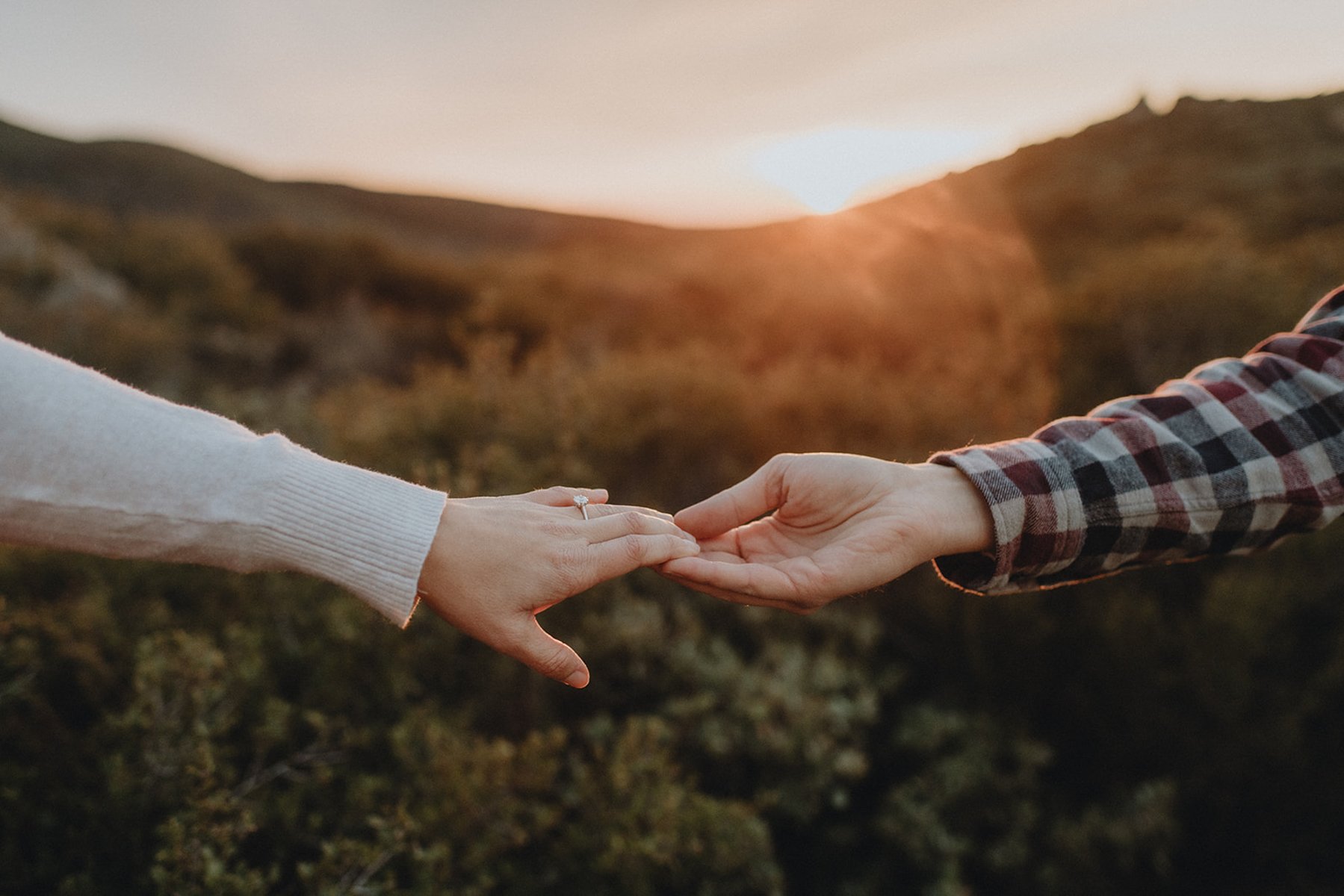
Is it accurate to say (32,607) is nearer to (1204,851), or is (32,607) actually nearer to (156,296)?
(1204,851)

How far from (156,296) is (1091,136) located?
16.7 metres

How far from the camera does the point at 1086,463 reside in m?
1.62

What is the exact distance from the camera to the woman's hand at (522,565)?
146 cm

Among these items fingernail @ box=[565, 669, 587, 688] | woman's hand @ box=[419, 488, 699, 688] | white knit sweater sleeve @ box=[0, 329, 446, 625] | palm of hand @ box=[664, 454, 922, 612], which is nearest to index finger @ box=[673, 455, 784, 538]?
palm of hand @ box=[664, 454, 922, 612]

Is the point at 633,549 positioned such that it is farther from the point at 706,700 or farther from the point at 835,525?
the point at 706,700

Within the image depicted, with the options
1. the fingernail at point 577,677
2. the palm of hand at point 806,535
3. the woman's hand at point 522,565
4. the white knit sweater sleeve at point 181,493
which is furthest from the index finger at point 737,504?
the white knit sweater sleeve at point 181,493

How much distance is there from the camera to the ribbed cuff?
4.33 ft

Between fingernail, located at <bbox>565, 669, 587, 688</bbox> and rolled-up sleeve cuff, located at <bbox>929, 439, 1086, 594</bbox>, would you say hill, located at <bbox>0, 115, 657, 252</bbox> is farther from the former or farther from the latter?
rolled-up sleeve cuff, located at <bbox>929, 439, 1086, 594</bbox>

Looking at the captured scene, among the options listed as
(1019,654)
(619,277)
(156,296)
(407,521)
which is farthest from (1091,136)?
(156,296)

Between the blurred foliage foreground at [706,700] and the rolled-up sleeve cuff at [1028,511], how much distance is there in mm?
1285

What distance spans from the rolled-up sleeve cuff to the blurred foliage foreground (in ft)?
4.21

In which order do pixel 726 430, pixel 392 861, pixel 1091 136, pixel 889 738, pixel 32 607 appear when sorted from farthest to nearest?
pixel 1091 136 < pixel 726 430 < pixel 889 738 < pixel 32 607 < pixel 392 861

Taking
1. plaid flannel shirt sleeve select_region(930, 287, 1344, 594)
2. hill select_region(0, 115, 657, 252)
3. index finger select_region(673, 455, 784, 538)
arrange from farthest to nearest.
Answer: hill select_region(0, 115, 657, 252)
index finger select_region(673, 455, 784, 538)
plaid flannel shirt sleeve select_region(930, 287, 1344, 594)

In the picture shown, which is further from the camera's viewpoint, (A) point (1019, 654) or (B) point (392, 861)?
(A) point (1019, 654)
